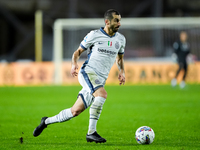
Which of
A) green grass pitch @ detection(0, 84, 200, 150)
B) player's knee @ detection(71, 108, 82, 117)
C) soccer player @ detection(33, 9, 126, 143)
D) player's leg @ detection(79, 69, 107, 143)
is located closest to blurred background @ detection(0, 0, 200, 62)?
green grass pitch @ detection(0, 84, 200, 150)

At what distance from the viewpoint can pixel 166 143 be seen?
6.07m

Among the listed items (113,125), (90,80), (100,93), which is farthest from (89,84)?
(113,125)

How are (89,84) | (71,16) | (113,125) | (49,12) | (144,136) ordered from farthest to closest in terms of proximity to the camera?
1. (49,12)
2. (71,16)
3. (113,125)
4. (89,84)
5. (144,136)

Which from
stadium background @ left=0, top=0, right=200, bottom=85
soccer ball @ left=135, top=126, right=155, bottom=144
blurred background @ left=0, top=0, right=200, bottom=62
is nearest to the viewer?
soccer ball @ left=135, top=126, right=155, bottom=144

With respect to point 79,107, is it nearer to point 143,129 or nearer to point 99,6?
point 143,129

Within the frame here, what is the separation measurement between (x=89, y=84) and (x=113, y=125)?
240 cm

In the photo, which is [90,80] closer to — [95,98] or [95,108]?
[95,98]

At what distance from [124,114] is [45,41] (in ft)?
77.9

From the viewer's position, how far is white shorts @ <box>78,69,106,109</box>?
19.8 ft

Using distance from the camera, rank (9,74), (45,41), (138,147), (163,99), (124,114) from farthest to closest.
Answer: (45,41) → (9,74) → (163,99) → (124,114) → (138,147)

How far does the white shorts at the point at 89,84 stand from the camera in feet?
19.8

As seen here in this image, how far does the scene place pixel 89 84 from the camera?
6.10 meters

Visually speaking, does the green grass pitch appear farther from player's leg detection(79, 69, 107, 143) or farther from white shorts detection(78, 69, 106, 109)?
white shorts detection(78, 69, 106, 109)

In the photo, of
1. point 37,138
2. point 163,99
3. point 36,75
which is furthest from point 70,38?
point 37,138
